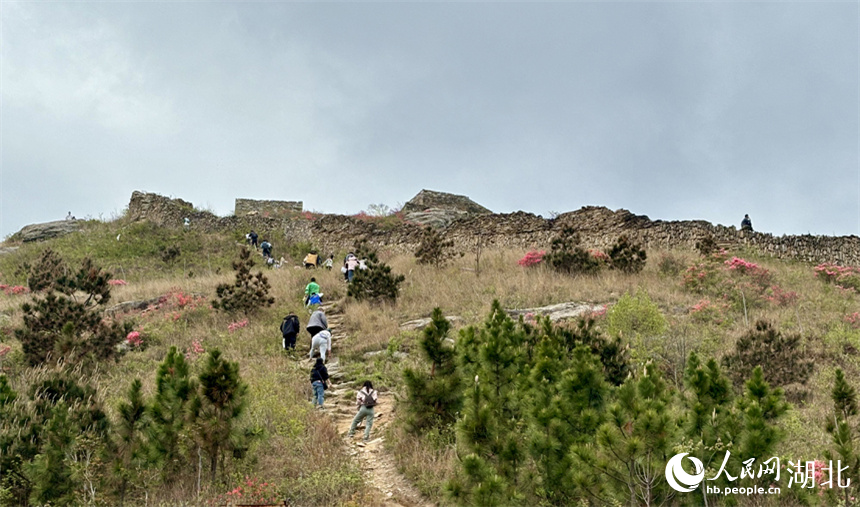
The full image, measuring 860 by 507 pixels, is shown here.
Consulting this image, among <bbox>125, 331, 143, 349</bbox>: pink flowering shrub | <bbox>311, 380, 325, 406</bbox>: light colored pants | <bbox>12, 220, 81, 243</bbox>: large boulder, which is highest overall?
<bbox>12, 220, 81, 243</bbox>: large boulder

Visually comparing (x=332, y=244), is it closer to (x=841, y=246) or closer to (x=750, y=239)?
(x=750, y=239)

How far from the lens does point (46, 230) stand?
32312mm

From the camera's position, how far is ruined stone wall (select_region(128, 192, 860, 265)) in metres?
19.2

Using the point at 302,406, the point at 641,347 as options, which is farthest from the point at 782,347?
the point at 302,406

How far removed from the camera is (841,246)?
18844mm

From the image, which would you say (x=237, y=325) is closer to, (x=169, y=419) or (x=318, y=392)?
(x=318, y=392)

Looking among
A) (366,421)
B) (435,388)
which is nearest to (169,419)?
(366,421)

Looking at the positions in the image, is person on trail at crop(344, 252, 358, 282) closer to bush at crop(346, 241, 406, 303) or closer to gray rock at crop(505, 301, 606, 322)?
bush at crop(346, 241, 406, 303)

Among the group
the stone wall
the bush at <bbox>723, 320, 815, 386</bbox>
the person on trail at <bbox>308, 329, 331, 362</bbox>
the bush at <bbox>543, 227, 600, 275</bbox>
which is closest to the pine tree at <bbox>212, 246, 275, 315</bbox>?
the person on trail at <bbox>308, 329, 331, 362</bbox>

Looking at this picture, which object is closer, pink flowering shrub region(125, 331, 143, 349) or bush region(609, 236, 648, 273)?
pink flowering shrub region(125, 331, 143, 349)

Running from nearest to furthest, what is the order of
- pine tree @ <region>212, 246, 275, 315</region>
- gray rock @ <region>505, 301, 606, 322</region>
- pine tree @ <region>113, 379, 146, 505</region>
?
pine tree @ <region>113, 379, 146, 505</region>, gray rock @ <region>505, 301, 606, 322</region>, pine tree @ <region>212, 246, 275, 315</region>

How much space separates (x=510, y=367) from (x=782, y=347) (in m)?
5.57

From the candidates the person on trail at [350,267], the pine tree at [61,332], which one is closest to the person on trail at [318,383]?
the pine tree at [61,332]

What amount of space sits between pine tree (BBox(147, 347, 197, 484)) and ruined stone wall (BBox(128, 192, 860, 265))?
17172 mm
